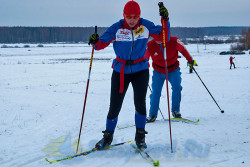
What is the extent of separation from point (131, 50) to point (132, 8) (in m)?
0.52

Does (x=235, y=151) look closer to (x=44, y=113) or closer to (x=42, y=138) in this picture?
(x=42, y=138)

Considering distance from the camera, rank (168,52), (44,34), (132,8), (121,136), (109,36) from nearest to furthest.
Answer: (132,8) < (109,36) < (121,136) < (168,52) < (44,34)

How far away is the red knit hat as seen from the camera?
3.18m

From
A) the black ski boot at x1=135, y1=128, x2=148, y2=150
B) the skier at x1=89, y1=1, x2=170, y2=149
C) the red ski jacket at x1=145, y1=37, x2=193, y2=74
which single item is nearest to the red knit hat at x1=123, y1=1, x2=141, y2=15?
the skier at x1=89, y1=1, x2=170, y2=149

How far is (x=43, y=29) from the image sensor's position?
5315 inches

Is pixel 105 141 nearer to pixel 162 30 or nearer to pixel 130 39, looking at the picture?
pixel 130 39

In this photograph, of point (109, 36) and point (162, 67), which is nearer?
point (109, 36)

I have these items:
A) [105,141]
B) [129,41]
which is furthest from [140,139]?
[129,41]

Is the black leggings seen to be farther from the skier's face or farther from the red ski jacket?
the red ski jacket

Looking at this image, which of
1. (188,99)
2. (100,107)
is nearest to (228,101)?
(188,99)

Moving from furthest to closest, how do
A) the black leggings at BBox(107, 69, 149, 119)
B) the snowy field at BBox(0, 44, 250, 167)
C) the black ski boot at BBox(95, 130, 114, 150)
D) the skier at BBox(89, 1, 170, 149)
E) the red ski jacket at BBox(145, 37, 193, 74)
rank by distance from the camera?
the red ski jacket at BBox(145, 37, 193, 74), the black ski boot at BBox(95, 130, 114, 150), the black leggings at BBox(107, 69, 149, 119), the skier at BBox(89, 1, 170, 149), the snowy field at BBox(0, 44, 250, 167)

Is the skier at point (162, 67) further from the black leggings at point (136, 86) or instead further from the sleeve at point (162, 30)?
the black leggings at point (136, 86)

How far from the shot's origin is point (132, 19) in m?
3.19

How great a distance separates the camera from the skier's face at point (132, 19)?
3189 mm
